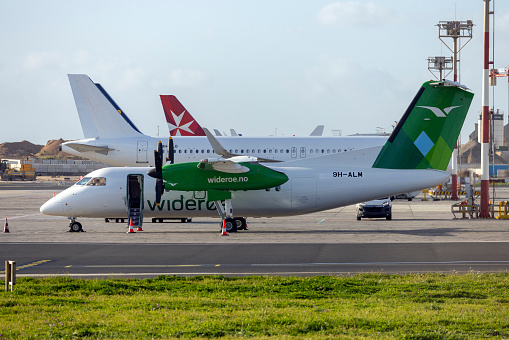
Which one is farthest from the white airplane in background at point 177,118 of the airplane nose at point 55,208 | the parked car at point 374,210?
the airplane nose at point 55,208

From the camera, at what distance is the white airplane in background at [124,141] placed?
45.0 m

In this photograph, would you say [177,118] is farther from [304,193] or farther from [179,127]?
[304,193]

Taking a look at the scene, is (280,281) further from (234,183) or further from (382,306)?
(234,183)

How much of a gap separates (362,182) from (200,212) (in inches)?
320

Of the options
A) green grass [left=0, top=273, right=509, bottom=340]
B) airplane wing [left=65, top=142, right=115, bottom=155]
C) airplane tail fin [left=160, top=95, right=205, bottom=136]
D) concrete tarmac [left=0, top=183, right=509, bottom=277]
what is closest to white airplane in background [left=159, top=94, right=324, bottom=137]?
airplane tail fin [left=160, top=95, right=205, bottom=136]

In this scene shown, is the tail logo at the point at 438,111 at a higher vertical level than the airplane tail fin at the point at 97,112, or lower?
lower

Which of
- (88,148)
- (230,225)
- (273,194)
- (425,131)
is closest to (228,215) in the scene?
(230,225)

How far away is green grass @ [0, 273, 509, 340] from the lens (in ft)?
35.1

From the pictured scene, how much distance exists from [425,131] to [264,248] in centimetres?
1135

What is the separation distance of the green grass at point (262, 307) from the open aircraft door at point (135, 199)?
14462 millimetres

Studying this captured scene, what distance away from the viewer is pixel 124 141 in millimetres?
47344

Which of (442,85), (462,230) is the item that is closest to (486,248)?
(462,230)

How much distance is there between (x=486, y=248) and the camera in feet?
76.9

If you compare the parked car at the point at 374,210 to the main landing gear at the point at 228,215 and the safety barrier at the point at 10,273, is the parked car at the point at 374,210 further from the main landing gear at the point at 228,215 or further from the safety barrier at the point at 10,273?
the safety barrier at the point at 10,273
